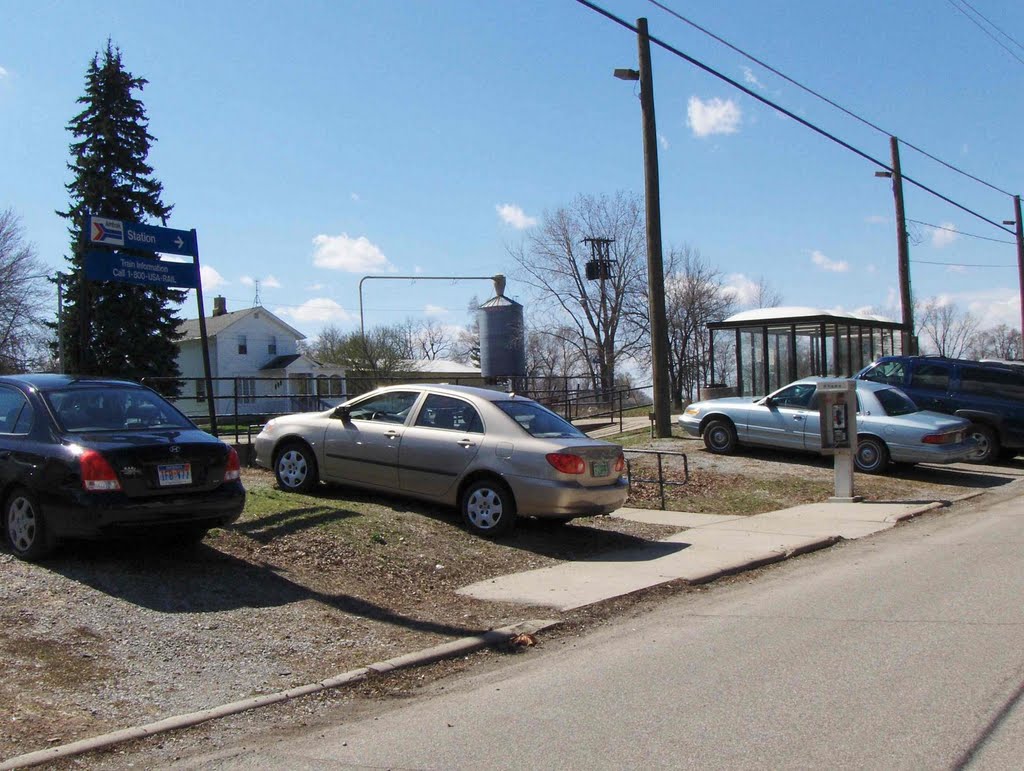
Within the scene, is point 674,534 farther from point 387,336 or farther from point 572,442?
point 387,336

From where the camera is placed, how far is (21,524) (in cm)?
759

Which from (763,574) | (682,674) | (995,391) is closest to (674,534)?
(763,574)

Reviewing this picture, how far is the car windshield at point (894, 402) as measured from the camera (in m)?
16.8

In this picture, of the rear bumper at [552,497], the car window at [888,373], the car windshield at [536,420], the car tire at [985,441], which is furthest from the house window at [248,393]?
the car tire at [985,441]

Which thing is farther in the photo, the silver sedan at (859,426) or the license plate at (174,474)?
the silver sedan at (859,426)

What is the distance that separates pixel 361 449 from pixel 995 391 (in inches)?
539

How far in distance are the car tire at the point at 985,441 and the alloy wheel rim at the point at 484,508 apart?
40.9ft

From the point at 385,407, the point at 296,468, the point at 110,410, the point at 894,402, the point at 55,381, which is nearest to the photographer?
the point at 110,410

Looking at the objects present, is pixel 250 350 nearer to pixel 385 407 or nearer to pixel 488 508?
pixel 385 407

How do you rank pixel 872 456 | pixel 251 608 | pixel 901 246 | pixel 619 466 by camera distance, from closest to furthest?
pixel 251 608 < pixel 619 466 < pixel 872 456 < pixel 901 246

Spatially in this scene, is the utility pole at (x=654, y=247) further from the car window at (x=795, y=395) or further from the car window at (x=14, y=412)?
the car window at (x=14, y=412)

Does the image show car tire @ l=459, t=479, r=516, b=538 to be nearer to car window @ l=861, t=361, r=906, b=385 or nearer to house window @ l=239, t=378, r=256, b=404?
house window @ l=239, t=378, r=256, b=404

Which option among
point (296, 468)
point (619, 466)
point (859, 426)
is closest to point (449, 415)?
point (619, 466)

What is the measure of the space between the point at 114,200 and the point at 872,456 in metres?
29.3
